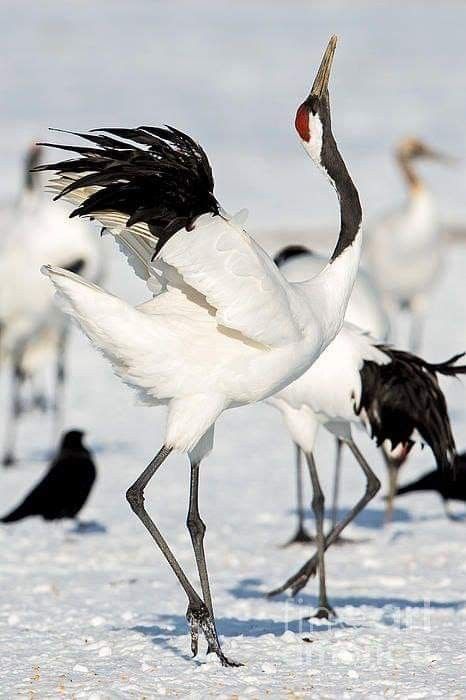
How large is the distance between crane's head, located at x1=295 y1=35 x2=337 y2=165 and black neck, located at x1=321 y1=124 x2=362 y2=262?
0.02m

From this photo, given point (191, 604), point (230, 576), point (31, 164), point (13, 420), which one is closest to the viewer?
point (191, 604)

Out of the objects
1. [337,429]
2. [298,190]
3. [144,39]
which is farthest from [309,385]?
[144,39]

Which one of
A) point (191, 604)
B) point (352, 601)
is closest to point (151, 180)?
point (191, 604)

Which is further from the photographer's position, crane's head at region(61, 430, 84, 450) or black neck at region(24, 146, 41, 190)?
black neck at region(24, 146, 41, 190)

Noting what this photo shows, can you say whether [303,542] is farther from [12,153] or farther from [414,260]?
[12,153]

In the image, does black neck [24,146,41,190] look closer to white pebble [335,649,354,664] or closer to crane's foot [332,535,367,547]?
crane's foot [332,535,367,547]

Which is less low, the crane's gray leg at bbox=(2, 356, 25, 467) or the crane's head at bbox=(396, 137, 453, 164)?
the crane's head at bbox=(396, 137, 453, 164)

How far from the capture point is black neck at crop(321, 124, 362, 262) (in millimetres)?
6148

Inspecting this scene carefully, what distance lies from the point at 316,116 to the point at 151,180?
3.66 ft

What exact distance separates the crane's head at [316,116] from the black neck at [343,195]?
0.08ft

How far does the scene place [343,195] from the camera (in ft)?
20.5

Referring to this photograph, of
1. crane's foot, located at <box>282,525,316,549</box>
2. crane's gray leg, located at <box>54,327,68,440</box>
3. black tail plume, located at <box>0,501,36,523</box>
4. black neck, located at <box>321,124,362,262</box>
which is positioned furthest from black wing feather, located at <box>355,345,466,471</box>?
crane's gray leg, located at <box>54,327,68,440</box>

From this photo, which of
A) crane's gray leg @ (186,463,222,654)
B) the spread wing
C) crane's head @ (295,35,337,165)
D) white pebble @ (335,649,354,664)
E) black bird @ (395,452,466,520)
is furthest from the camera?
black bird @ (395,452,466,520)

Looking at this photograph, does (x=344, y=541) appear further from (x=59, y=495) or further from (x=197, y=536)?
(x=197, y=536)
